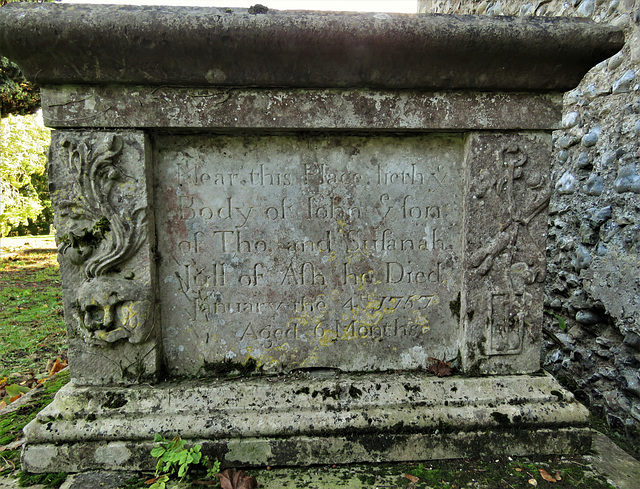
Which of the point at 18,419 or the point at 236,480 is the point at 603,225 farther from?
the point at 18,419

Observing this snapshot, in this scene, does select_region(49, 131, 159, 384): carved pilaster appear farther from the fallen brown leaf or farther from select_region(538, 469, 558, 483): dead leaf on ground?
select_region(538, 469, 558, 483): dead leaf on ground

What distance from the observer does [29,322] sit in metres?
4.21

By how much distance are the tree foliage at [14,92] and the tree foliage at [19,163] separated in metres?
0.61

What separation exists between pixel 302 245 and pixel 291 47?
3.42ft

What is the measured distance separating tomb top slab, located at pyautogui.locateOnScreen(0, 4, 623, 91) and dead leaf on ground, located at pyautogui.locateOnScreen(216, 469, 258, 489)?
196 cm

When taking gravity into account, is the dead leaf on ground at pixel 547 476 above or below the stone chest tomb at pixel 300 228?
below

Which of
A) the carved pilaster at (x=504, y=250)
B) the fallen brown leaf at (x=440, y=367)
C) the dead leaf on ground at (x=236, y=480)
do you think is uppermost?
the carved pilaster at (x=504, y=250)

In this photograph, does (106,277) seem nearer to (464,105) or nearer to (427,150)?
(427,150)

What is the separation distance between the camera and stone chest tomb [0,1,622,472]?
→ 1.74 metres

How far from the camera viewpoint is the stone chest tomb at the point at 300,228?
5.70 ft

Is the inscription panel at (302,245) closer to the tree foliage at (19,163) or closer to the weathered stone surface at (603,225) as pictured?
the weathered stone surface at (603,225)

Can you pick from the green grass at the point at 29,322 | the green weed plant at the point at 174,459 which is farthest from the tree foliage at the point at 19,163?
the green weed plant at the point at 174,459

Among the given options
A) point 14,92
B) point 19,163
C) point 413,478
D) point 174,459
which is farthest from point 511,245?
point 19,163

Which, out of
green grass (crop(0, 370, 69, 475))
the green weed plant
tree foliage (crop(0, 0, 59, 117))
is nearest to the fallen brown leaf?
the green weed plant
